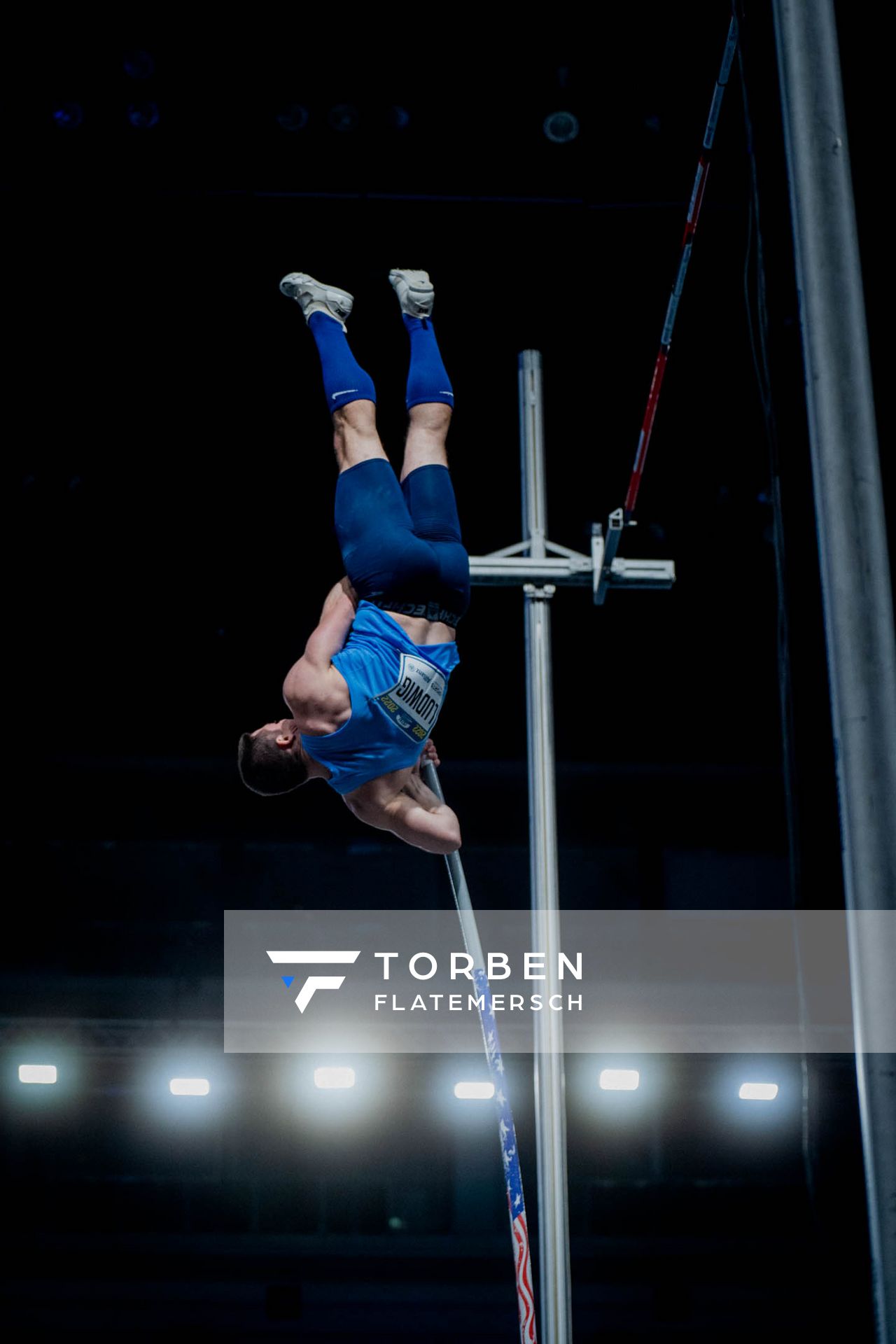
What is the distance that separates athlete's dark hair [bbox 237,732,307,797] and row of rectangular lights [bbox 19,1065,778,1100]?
6659 millimetres

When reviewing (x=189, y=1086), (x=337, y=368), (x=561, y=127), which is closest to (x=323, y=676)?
(x=337, y=368)

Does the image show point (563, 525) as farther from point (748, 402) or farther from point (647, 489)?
point (748, 402)

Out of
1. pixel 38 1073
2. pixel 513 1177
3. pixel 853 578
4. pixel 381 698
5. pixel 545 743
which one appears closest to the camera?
pixel 853 578

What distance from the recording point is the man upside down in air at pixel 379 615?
388 cm

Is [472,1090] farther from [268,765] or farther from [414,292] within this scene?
[414,292]

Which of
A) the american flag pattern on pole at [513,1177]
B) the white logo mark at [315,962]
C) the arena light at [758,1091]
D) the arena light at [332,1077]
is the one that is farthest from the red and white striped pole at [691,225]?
the arena light at [758,1091]

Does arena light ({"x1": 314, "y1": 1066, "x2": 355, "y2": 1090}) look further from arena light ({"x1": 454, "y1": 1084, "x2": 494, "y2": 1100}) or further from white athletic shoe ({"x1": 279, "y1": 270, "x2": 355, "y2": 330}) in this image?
white athletic shoe ({"x1": 279, "y1": 270, "x2": 355, "y2": 330})

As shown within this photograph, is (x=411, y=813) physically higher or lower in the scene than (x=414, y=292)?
lower

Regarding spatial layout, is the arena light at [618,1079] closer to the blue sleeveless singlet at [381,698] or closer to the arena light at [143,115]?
the blue sleeveless singlet at [381,698]

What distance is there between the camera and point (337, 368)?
402cm

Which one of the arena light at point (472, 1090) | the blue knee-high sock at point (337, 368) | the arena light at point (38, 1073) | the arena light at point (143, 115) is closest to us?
the blue knee-high sock at point (337, 368)

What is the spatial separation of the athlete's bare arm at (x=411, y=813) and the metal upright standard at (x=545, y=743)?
321 millimetres

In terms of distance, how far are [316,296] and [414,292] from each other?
1.03ft

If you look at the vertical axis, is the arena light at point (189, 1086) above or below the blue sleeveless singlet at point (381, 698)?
below
